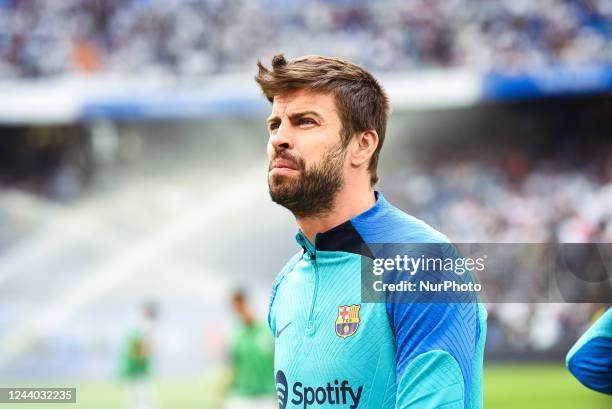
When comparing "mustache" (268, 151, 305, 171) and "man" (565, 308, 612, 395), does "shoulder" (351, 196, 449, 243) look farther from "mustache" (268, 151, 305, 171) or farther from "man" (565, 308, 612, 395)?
"man" (565, 308, 612, 395)

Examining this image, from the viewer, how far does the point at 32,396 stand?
428 centimetres

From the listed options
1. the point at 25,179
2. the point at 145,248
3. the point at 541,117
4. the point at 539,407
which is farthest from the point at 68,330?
the point at 541,117

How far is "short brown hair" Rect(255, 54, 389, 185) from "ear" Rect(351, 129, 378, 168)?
18 mm

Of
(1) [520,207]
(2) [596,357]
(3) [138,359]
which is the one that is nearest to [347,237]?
(2) [596,357]

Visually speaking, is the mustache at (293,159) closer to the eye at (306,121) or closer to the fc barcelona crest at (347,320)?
the eye at (306,121)

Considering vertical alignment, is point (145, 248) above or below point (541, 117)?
below

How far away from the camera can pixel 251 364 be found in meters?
9.84

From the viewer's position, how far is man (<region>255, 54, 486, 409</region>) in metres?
2.53

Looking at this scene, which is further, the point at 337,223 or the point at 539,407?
the point at 539,407

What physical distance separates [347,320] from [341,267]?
0.20 metres

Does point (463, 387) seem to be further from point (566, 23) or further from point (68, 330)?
point (566, 23)

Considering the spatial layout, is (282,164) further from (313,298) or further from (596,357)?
(596,357)

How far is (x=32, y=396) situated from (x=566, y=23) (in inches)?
845

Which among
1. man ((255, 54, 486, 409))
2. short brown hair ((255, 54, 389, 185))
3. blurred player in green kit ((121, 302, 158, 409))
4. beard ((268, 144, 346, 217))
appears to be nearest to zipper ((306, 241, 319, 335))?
man ((255, 54, 486, 409))
